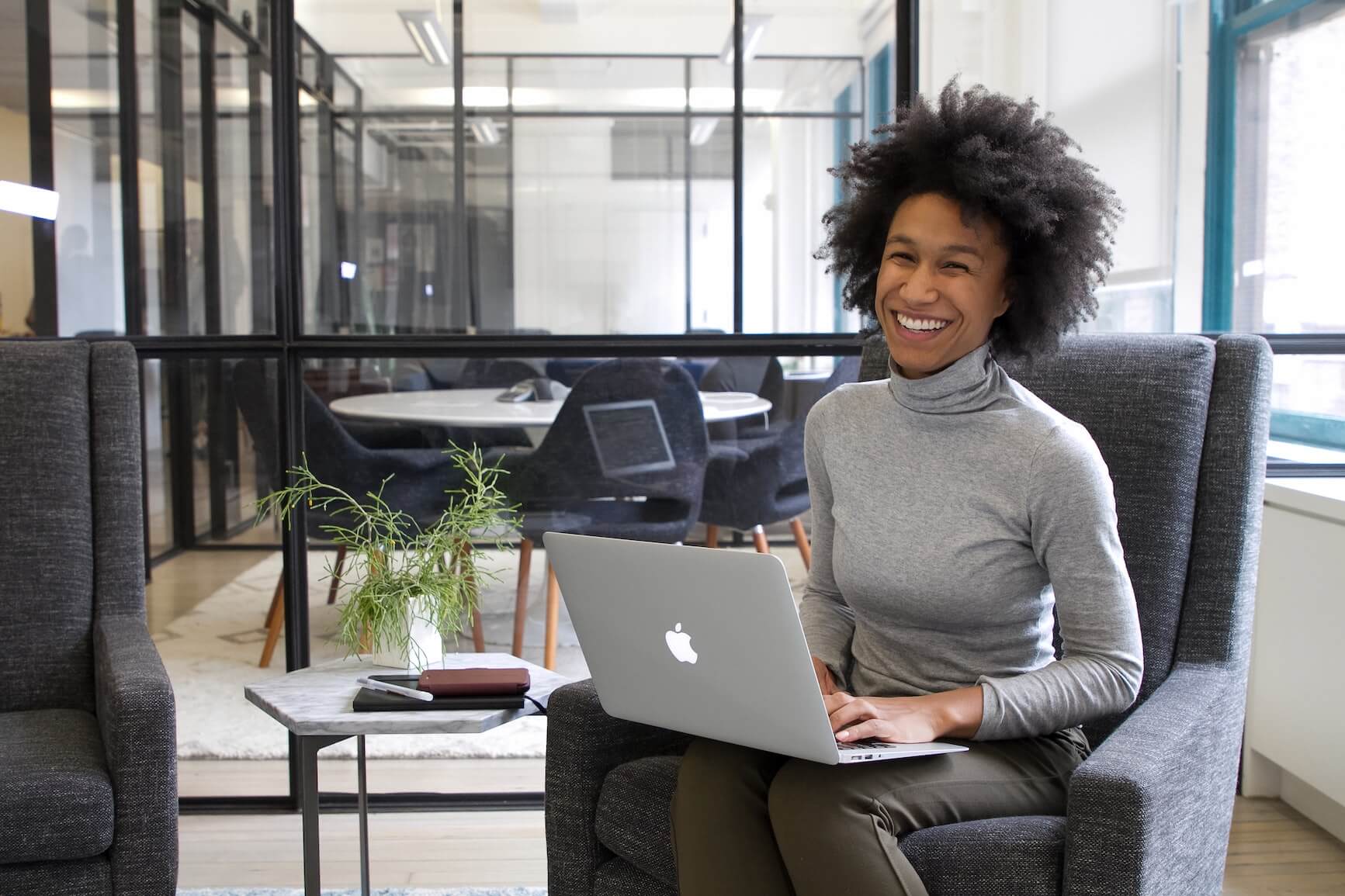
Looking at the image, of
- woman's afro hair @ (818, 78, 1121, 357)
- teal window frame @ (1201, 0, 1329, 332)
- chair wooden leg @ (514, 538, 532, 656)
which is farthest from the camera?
teal window frame @ (1201, 0, 1329, 332)

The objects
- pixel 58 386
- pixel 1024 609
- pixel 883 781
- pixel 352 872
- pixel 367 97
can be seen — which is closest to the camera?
pixel 883 781

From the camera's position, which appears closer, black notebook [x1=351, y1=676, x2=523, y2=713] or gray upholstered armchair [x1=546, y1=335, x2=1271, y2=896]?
gray upholstered armchair [x1=546, y1=335, x2=1271, y2=896]

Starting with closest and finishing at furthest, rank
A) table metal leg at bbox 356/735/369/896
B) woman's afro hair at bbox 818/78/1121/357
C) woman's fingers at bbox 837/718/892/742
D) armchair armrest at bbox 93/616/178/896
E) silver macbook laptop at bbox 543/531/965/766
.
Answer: silver macbook laptop at bbox 543/531/965/766 < woman's fingers at bbox 837/718/892/742 < woman's afro hair at bbox 818/78/1121/357 < armchair armrest at bbox 93/616/178/896 < table metal leg at bbox 356/735/369/896

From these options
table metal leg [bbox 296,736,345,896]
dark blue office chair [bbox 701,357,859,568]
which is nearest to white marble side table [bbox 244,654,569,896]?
table metal leg [bbox 296,736,345,896]

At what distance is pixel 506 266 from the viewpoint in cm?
267

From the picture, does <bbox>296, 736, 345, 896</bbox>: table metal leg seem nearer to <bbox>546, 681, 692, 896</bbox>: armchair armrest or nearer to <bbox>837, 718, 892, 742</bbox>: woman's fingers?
<bbox>546, 681, 692, 896</bbox>: armchair armrest

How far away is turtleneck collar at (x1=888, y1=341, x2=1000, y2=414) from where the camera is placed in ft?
5.30

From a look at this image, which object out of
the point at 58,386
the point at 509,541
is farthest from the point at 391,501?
the point at 58,386

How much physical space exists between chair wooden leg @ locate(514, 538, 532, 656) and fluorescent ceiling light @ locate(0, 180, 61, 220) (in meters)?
1.23

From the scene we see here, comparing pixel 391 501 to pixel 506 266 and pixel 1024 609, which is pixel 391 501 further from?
pixel 1024 609

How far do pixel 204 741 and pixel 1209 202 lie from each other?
2667mm

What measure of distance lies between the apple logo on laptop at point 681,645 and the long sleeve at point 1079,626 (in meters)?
0.35

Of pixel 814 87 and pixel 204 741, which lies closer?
pixel 814 87

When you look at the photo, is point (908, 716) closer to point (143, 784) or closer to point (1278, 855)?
point (143, 784)
